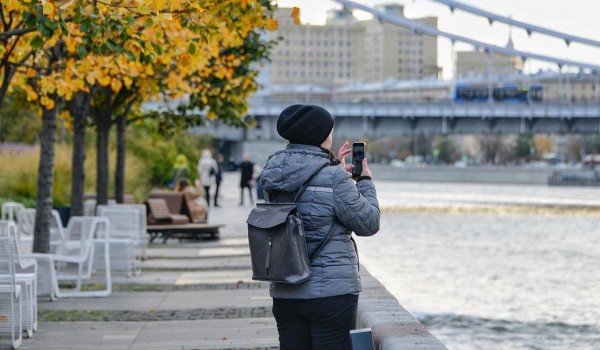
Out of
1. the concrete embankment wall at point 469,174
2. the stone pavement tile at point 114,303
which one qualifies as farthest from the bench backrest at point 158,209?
the concrete embankment wall at point 469,174

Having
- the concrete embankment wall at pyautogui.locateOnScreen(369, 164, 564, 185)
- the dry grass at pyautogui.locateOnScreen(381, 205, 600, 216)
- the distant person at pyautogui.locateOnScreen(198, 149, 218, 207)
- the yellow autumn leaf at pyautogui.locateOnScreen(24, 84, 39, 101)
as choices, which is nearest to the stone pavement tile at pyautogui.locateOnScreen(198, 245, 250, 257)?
the yellow autumn leaf at pyautogui.locateOnScreen(24, 84, 39, 101)

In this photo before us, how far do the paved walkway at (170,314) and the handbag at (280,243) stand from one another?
4152 mm

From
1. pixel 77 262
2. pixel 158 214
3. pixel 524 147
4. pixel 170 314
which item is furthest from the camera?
pixel 524 147

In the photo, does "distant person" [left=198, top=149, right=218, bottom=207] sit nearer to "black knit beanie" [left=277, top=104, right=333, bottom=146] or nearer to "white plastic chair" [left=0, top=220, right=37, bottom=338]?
"white plastic chair" [left=0, top=220, right=37, bottom=338]

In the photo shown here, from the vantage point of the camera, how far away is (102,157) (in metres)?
23.5

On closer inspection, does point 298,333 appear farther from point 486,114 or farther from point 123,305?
point 486,114

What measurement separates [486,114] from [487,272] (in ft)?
194

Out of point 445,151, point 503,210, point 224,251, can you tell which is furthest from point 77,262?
point 445,151

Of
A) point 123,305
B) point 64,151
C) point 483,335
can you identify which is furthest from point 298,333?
point 64,151

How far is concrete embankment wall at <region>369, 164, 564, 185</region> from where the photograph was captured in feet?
376

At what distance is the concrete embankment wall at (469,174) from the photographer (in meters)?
115

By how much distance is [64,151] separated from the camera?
3234cm

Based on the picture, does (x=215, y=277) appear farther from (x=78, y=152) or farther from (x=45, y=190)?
(x=78, y=152)

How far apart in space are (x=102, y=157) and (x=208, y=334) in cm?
1169
